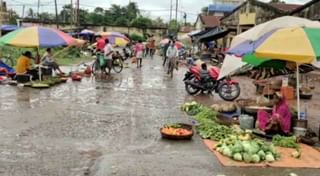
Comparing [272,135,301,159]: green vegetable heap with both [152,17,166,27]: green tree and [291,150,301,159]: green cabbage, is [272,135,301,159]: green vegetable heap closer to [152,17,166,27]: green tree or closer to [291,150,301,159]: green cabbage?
[291,150,301,159]: green cabbage

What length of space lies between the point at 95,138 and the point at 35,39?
812cm

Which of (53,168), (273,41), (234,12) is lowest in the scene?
(53,168)

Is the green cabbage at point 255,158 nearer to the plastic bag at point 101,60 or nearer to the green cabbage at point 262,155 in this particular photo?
the green cabbage at point 262,155

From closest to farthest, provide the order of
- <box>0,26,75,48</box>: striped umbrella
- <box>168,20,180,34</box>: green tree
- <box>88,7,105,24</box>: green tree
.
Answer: <box>0,26,75,48</box>: striped umbrella, <box>168,20,180,34</box>: green tree, <box>88,7,105,24</box>: green tree

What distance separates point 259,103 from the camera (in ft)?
38.8

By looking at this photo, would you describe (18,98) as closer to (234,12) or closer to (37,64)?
(37,64)

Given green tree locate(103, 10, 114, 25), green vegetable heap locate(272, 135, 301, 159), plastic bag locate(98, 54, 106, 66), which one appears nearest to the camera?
green vegetable heap locate(272, 135, 301, 159)

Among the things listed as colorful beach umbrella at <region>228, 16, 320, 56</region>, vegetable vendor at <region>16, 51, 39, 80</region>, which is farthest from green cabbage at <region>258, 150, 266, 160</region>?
vegetable vendor at <region>16, 51, 39, 80</region>

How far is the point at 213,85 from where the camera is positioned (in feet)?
53.5

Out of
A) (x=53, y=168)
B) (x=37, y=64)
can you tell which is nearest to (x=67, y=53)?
(x=37, y=64)

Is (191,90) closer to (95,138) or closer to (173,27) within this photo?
(95,138)

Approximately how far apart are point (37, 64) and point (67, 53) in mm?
18035

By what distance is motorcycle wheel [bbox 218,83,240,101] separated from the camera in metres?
15.6

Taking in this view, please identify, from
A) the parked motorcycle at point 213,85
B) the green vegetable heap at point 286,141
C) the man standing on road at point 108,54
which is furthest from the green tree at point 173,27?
the green vegetable heap at point 286,141
